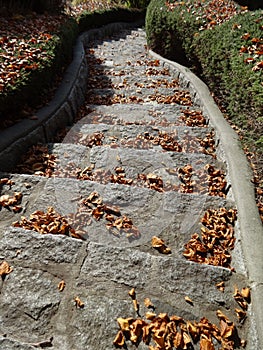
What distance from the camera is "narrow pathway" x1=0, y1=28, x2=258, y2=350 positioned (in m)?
1.62

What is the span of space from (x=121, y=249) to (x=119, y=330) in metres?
0.50

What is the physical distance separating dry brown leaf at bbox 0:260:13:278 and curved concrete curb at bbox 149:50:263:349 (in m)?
1.47

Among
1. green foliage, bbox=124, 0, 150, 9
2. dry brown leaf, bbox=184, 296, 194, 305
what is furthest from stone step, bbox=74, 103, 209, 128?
green foliage, bbox=124, 0, 150, 9

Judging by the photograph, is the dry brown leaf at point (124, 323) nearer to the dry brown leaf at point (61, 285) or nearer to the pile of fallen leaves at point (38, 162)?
the dry brown leaf at point (61, 285)

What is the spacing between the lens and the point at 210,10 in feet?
18.0

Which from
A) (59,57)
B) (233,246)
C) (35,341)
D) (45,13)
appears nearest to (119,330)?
(35,341)

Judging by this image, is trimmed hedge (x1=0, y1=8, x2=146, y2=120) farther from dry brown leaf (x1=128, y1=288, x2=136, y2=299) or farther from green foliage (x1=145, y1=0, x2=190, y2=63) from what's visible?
dry brown leaf (x1=128, y1=288, x2=136, y2=299)

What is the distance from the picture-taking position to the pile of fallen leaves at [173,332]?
5.11 feet

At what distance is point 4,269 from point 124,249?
0.75 m

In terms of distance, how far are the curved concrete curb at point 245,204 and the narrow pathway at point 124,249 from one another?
0.07 meters

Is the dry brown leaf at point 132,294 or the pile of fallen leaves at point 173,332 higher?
the dry brown leaf at point 132,294

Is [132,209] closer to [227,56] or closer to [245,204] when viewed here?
[245,204]

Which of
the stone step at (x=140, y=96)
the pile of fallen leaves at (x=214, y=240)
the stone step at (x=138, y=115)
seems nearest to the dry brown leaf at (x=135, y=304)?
the pile of fallen leaves at (x=214, y=240)

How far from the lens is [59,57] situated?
183 inches
